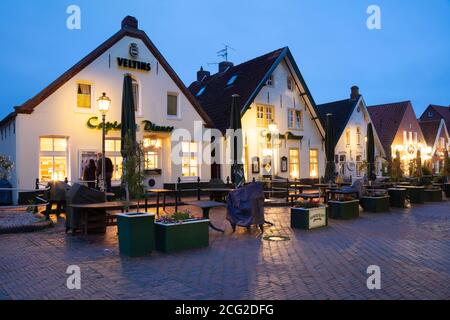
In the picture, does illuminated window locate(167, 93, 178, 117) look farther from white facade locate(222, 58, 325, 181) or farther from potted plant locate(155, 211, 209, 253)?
potted plant locate(155, 211, 209, 253)

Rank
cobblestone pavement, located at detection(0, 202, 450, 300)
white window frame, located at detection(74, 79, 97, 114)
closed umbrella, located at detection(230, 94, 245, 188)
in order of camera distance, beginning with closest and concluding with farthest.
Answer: cobblestone pavement, located at detection(0, 202, 450, 300) → closed umbrella, located at detection(230, 94, 245, 188) → white window frame, located at detection(74, 79, 97, 114)

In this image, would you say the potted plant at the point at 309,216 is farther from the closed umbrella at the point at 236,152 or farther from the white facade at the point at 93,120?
the white facade at the point at 93,120

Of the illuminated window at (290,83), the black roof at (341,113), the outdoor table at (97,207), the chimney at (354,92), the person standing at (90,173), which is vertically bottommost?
the outdoor table at (97,207)

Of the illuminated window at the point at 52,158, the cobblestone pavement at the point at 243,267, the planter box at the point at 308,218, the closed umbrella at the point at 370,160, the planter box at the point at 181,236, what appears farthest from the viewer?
the closed umbrella at the point at 370,160

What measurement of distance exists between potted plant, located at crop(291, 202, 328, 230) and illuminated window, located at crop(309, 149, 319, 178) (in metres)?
15.9

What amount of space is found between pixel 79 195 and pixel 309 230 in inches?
219

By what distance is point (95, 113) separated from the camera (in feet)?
55.3

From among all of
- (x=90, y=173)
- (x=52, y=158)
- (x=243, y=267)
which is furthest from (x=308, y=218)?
(x=52, y=158)

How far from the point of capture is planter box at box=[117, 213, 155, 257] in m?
6.93

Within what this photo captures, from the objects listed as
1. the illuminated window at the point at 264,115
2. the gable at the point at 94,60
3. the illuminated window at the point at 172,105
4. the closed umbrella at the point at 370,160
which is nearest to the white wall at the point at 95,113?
the gable at the point at 94,60

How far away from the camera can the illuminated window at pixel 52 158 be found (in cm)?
1579

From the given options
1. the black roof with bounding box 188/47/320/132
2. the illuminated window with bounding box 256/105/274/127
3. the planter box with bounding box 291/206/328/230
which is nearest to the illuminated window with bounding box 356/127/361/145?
the black roof with bounding box 188/47/320/132

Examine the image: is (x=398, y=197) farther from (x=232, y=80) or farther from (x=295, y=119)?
(x=232, y=80)

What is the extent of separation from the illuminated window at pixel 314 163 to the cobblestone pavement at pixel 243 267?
1636 cm
